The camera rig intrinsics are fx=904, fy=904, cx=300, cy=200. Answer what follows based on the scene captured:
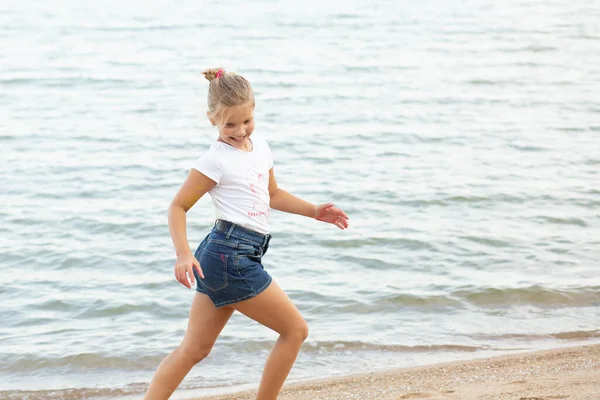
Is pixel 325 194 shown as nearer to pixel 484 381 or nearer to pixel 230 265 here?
pixel 484 381

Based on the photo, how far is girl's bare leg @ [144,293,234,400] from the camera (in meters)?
3.89

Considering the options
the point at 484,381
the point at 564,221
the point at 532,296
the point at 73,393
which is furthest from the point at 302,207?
the point at 564,221

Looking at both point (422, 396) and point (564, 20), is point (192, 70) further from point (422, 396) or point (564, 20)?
point (422, 396)

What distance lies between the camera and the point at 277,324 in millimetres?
3883

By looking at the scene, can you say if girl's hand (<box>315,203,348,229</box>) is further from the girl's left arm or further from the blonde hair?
the blonde hair

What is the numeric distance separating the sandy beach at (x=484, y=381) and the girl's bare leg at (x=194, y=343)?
4.11 ft

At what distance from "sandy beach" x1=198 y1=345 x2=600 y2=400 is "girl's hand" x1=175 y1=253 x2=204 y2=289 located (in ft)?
5.65

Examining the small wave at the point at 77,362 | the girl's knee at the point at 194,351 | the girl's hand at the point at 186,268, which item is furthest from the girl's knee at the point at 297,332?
the small wave at the point at 77,362

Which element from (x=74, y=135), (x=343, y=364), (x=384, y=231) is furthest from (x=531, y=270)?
(x=74, y=135)

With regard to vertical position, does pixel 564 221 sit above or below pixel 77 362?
above

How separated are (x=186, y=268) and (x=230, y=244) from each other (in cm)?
24

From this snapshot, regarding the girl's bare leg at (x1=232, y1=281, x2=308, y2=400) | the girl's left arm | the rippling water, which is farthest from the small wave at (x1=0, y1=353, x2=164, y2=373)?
the girl's left arm

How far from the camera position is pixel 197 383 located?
5598mm

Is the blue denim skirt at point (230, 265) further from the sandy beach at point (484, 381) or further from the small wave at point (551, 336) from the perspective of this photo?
the small wave at point (551, 336)
